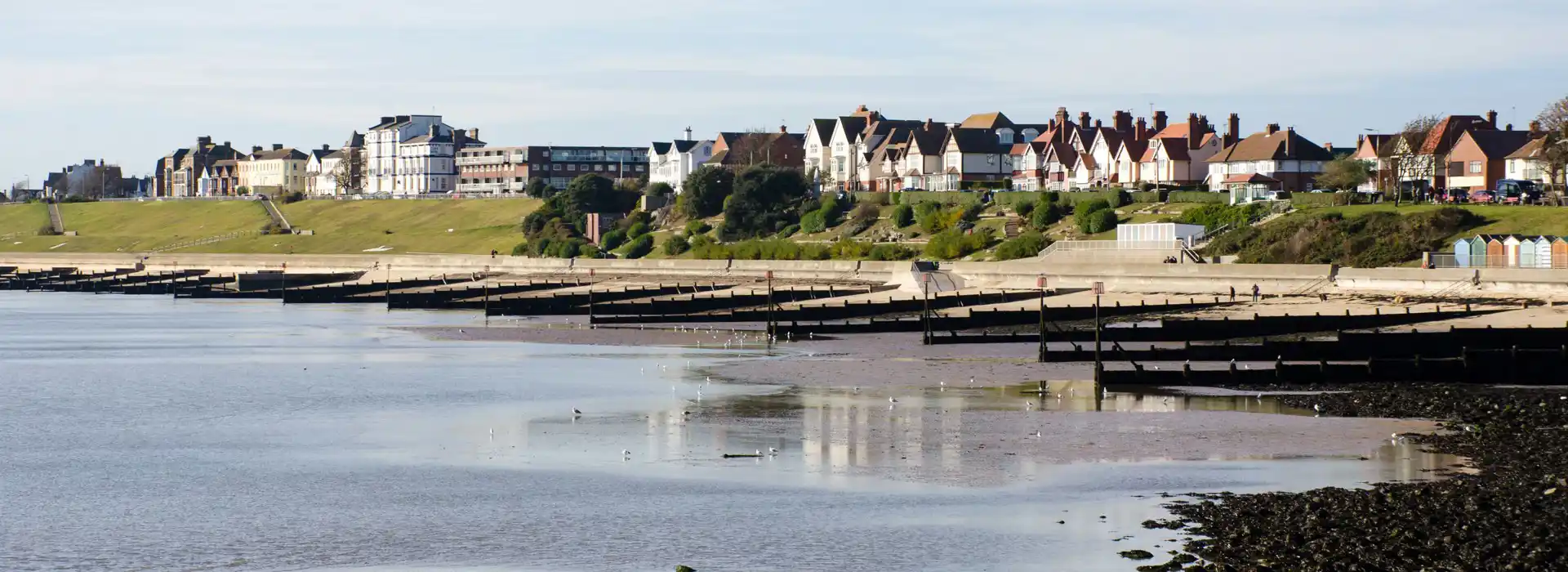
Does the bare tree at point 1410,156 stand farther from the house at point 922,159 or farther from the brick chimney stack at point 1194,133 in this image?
the house at point 922,159

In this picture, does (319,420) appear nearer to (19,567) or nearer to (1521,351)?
(19,567)

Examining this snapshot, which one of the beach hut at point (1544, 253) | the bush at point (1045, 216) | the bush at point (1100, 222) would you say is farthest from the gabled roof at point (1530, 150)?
the beach hut at point (1544, 253)

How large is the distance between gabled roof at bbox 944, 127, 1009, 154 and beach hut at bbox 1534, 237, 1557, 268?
75.9m

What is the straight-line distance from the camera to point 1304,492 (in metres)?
25.2

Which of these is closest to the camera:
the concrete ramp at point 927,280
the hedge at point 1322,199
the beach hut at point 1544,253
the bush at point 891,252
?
the beach hut at point 1544,253

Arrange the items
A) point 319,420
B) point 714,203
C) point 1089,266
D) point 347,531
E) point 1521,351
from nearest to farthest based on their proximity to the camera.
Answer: point 347,531, point 319,420, point 1521,351, point 1089,266, point 714,203

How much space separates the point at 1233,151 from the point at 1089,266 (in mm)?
47557

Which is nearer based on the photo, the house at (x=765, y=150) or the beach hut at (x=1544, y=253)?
the beach hut at (x=1544, y=253)

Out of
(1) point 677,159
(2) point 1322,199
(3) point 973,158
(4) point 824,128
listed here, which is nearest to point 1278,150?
(2) point 1322,199

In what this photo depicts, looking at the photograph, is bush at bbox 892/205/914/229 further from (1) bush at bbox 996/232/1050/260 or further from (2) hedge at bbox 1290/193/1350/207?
(2) hedge at bbox 1290/193/1350/207

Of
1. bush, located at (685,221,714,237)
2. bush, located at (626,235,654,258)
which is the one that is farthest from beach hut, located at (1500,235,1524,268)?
bush, located at (626,235,654,258)

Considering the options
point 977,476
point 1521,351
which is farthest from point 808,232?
point 977,476

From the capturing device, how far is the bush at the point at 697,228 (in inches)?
4849

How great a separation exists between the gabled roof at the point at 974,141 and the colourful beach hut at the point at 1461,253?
71.0 m
